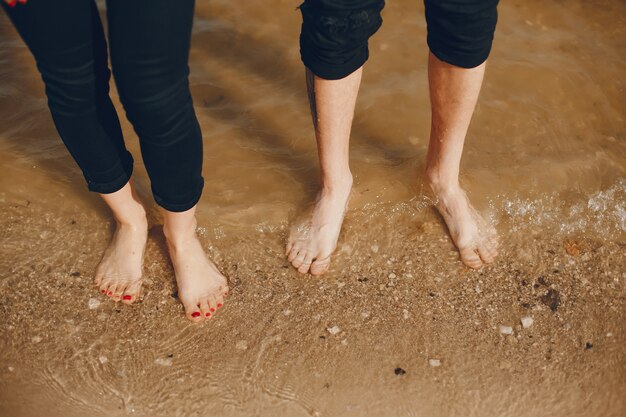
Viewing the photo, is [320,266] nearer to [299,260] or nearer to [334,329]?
[299,260]

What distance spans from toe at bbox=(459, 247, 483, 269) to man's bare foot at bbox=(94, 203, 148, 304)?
1098mm

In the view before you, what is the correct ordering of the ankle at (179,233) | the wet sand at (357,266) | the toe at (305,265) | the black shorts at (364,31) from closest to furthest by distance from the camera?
the black shorts at (364,31) < the wet sand at (357,266) < the ankle at (179,233) < the toe at (305,265)

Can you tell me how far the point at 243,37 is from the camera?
338cm

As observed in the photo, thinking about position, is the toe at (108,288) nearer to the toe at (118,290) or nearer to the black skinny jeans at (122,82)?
the toe at (118,290)

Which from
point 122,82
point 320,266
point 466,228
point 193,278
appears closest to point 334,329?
point 320,266

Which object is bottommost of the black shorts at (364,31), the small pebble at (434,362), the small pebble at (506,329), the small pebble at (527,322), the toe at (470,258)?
the small pebble at (434,362)

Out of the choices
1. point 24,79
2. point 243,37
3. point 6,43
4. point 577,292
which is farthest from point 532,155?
point 6,43

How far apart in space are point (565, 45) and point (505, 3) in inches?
17.5

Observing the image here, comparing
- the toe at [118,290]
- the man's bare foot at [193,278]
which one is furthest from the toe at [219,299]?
the toe at [118,290]

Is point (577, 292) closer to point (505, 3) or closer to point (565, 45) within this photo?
point (565, 45)

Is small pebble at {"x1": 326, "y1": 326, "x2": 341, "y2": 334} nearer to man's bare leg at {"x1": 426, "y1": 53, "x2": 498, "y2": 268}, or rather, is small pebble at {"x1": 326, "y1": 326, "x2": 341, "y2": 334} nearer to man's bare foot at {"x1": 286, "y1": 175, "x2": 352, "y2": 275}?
man's bare foot at {"x1": 286, "y1": 175, "x2": 352, "y2": 275}

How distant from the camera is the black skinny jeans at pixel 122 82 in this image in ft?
4.65

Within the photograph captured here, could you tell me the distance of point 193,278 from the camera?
7.16ft

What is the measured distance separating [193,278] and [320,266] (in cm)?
43
